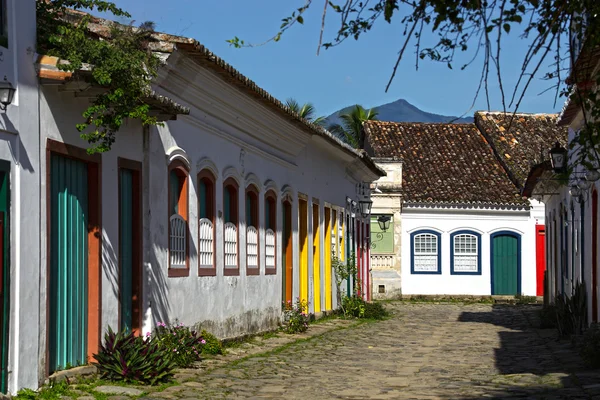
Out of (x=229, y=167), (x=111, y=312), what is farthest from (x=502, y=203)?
(x=111, y=312)

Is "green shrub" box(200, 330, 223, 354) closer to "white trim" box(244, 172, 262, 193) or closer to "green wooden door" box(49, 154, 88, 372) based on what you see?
"green wooden door" box(49, 154, 88, 372)

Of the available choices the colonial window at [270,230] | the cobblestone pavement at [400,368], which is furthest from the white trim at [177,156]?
the colonial window at [270,230]

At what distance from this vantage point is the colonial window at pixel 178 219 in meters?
12.6

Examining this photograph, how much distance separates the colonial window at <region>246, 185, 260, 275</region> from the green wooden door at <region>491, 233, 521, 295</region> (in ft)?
62.2

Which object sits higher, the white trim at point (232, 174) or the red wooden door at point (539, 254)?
the white trim at point (232, 174)

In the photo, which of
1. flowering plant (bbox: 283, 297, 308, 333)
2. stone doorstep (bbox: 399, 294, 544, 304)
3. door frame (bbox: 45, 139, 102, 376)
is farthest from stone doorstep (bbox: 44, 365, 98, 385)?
stone doorstep (bbox: 399, 294, 544, 304)

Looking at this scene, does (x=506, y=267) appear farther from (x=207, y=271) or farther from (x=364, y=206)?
(x=207, y=271)

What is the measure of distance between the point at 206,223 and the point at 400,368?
11.0 feet

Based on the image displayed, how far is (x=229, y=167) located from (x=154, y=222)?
129 inches

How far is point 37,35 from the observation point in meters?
9.38

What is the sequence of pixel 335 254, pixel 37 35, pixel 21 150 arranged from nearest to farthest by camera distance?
1. pixel 21 150
2. pixel 37 35
3. pixel 335 254

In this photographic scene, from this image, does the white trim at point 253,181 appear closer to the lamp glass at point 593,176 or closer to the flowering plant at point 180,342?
the flowering plant at point 180,342

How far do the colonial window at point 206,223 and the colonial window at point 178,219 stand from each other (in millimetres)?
576

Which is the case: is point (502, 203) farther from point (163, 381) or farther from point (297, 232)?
point (163, 381)
